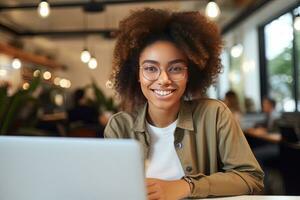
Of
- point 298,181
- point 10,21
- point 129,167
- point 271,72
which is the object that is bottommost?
point 298,181

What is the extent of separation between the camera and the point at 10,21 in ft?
29.4

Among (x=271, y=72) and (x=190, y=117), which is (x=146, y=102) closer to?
(x=190, y=117)

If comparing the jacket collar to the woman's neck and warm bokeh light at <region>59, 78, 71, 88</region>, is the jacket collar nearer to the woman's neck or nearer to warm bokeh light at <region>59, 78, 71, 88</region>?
the woman's neck

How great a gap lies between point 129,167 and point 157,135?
2.03ft

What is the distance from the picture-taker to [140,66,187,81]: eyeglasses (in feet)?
4.07

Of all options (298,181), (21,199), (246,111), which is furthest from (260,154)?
(21,199)

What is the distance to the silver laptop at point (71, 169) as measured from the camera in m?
0.69

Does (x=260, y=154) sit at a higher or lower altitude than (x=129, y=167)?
lower

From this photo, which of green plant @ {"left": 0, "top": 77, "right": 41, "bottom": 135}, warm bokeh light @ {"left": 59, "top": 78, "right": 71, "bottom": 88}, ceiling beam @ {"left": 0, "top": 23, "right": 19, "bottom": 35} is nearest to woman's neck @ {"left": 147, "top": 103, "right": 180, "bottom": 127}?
green plant @ {"left": 0, "top": 77, "right": 41, "bottom": 135}

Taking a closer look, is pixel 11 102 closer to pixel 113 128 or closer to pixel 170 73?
pixel 113 128

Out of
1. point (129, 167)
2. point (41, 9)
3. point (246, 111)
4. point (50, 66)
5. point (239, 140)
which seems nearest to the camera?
point (129, 167)

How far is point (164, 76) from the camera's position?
1.22 metres

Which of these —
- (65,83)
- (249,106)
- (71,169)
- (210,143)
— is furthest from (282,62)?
(65,83)

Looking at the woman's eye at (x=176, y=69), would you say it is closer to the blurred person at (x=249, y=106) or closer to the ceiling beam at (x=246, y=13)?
the ceiling beam at (x=246, y=13)
